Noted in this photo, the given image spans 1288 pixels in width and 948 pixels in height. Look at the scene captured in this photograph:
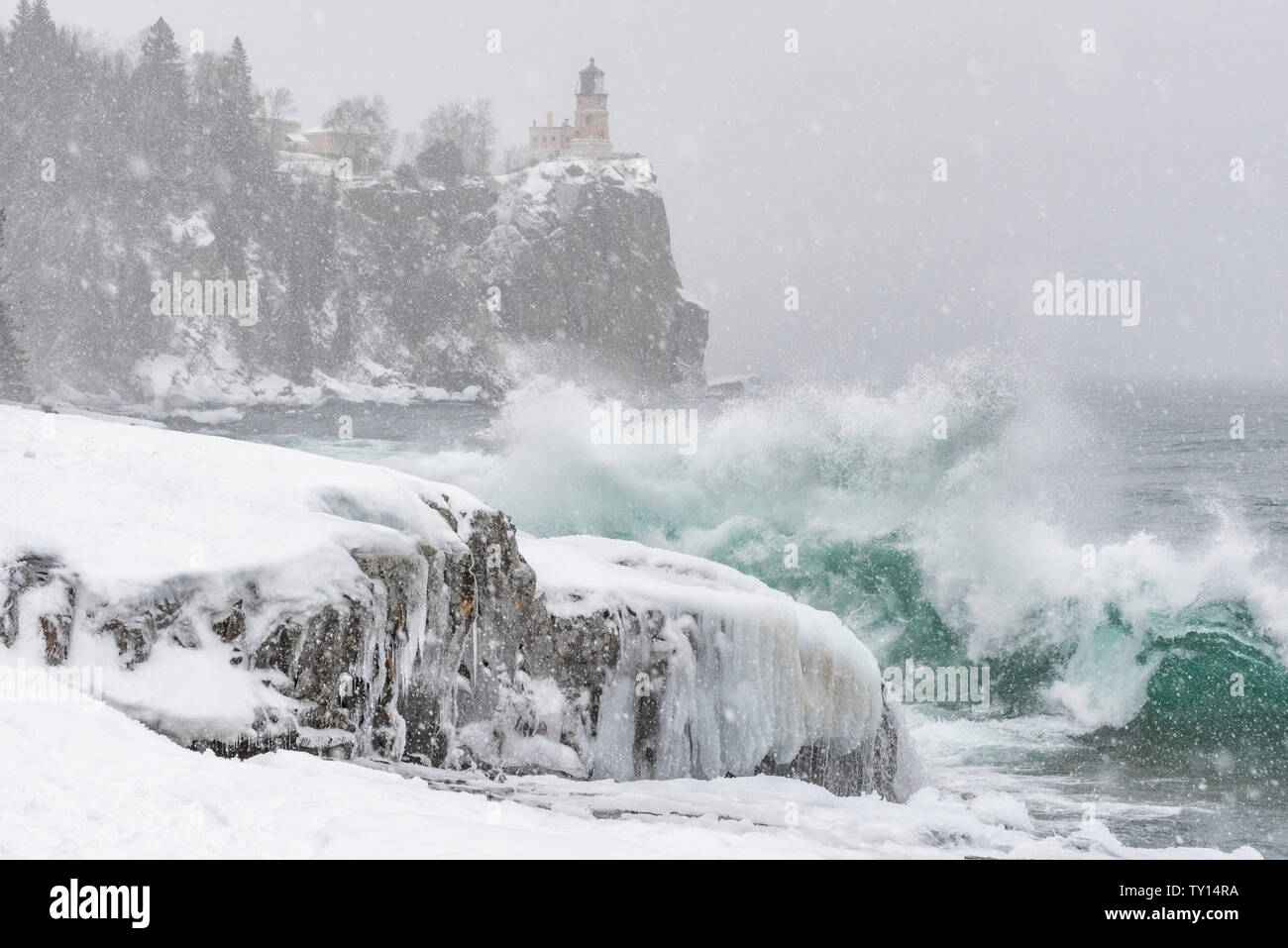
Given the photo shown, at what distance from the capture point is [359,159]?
103688 millimetres

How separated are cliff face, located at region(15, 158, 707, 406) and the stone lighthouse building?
3.83m

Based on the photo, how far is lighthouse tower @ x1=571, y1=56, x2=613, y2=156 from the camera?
11300 cm

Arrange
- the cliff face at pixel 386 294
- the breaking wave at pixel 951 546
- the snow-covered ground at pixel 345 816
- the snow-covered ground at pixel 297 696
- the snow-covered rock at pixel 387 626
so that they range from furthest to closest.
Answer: the cliff face at pixel 386 294
the breaking wave at pixel 951 546
the snow-covered rock at pixel 387 626
the snow-covered ground at pixel 297 696
the snow-covered ground at pixel 345 816

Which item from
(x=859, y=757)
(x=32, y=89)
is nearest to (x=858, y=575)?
(x=859, y=757)

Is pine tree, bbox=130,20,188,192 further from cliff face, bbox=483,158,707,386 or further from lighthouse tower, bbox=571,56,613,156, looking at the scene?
lighthouse tower, bbox=571,56,613,156

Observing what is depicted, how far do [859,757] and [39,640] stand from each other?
748 centimetres

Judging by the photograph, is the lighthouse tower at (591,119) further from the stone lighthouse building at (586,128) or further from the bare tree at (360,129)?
the bare tree at (360,129)

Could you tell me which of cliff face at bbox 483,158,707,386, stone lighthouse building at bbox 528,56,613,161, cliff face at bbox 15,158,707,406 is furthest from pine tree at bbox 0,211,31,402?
stone lighthouse building at bbox 528,56,613,161

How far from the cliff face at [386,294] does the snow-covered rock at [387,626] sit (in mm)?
60885

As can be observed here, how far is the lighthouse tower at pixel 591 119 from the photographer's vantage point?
Answer: 113000 millimetres

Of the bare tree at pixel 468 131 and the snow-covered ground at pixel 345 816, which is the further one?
the bare tree at pixel 468 131

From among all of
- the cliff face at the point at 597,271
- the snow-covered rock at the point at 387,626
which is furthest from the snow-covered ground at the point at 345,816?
the cliff face at the point at 597,271
